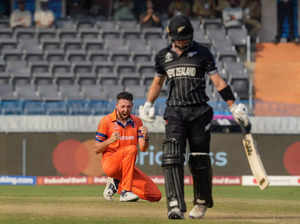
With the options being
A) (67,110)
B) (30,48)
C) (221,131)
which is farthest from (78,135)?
(30,48)

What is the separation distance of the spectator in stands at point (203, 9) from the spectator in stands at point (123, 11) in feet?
7.99

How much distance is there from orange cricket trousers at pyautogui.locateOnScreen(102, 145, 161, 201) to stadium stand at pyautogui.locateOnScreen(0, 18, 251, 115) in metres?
10.2

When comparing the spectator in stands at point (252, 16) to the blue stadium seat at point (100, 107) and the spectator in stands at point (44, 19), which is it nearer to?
the spectator in stands at point (44, 19)

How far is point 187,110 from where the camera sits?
826cm

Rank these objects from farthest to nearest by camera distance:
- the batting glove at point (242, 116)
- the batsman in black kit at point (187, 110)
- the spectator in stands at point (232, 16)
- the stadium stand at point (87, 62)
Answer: the spectator in stands at point (232, 16)
the stadium stand at point (87, 62)
the batsman in black kit at point (187, 110)
the batting glove at point (242, 116)

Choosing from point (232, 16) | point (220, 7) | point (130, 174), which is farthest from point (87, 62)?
point (130, 174)

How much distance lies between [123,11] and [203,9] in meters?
3.08

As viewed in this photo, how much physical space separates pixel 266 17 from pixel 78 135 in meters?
11.9

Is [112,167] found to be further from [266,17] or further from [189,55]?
[266,17]

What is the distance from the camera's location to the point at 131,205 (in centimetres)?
1005

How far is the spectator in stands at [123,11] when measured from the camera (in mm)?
27703

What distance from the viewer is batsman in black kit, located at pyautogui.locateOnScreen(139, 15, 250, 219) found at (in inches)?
323

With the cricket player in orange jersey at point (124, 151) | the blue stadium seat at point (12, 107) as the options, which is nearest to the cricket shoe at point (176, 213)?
the cricket player in orange jersey at point (124, 151)

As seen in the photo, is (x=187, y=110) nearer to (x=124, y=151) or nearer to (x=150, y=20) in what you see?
(x=124, y=151)
